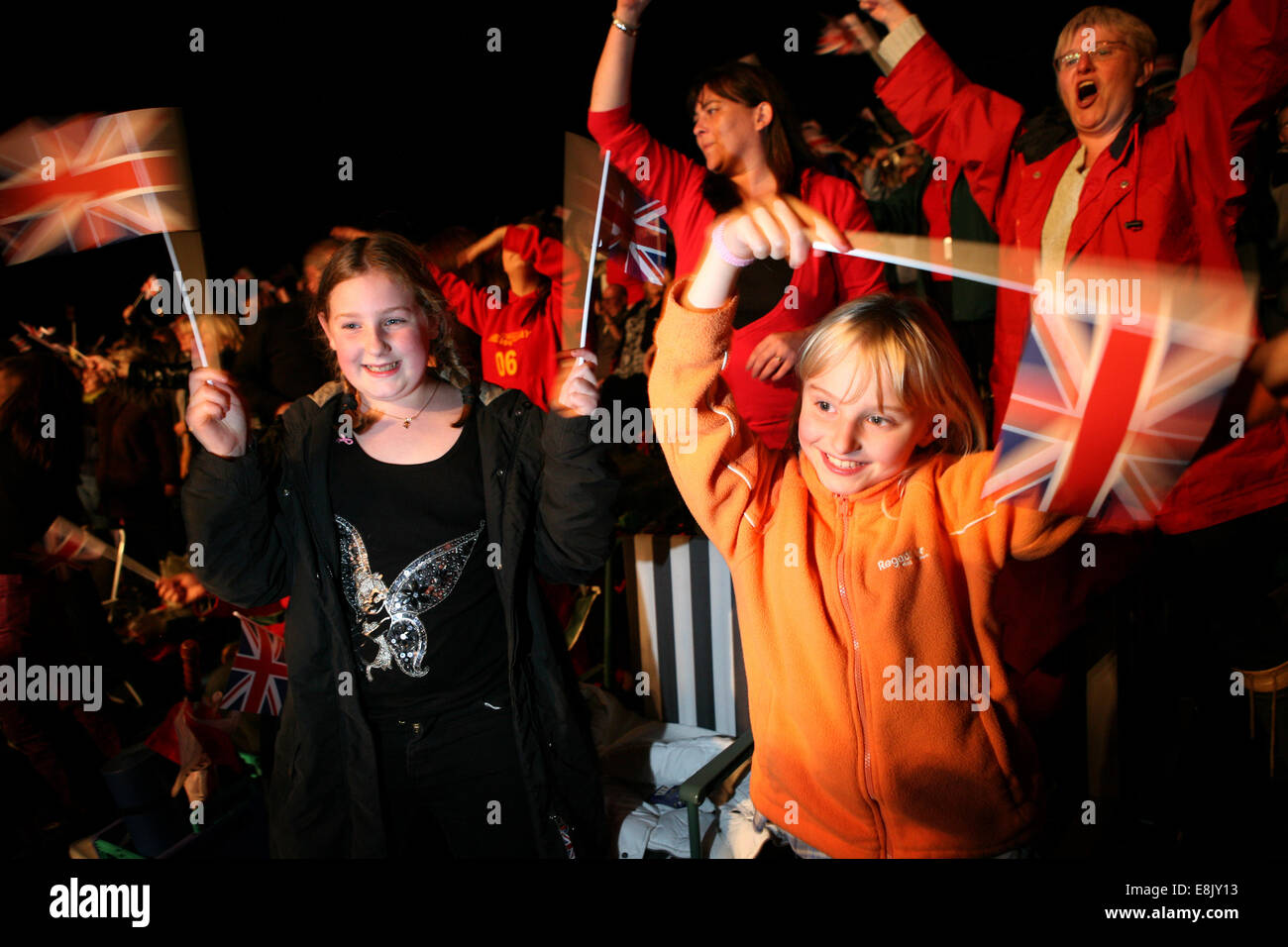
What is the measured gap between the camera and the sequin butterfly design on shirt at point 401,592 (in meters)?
1.60

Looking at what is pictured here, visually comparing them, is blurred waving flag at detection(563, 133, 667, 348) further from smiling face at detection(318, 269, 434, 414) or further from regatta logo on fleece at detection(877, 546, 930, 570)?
regatta logo on fleece at detection(877, 546, 930, 570)

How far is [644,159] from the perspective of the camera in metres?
2.05

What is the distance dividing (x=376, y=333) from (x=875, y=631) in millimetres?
1174

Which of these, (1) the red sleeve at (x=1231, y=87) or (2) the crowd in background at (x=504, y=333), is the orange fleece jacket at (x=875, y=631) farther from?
(1) the red sleeve at (x=1231, y=87)

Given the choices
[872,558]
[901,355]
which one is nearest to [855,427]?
[901,355]

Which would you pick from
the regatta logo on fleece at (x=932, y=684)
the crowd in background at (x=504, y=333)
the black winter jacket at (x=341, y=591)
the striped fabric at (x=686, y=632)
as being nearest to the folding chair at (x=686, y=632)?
the striped fabric at (x=686, y=632)

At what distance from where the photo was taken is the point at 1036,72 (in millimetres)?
2031

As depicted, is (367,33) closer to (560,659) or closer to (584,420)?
(584,420)

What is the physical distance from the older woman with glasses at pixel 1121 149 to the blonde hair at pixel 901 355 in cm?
55

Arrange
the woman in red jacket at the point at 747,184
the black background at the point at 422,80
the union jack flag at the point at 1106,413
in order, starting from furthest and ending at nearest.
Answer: the black background at the point at 422,80, the woman in red jacket at the point at 747,184, the union jack flag at the point at 1106,413

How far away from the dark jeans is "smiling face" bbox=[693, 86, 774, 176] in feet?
5.10

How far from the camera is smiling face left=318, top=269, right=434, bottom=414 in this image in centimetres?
156

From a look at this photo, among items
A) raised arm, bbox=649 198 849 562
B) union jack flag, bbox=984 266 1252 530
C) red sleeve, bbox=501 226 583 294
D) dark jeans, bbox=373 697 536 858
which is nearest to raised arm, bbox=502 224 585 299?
red sleeve, bbox=501 226 583 294
